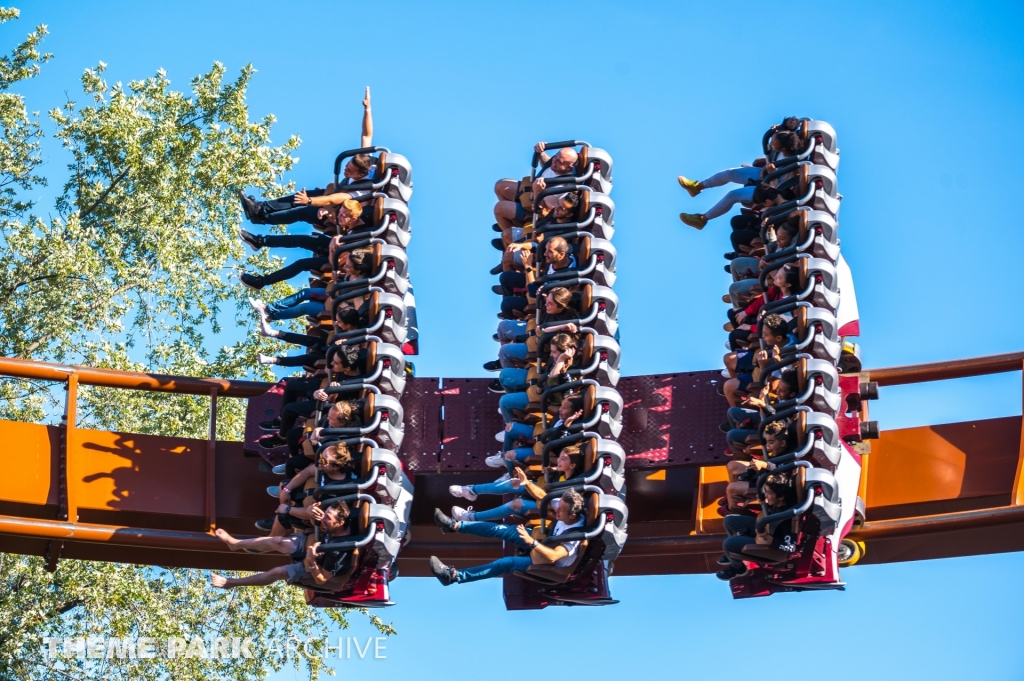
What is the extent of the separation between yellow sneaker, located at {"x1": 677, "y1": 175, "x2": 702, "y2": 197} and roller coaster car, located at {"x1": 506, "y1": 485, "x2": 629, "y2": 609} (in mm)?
2574

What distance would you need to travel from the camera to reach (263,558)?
42.3ft

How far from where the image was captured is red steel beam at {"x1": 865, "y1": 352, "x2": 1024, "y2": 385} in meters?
11.6

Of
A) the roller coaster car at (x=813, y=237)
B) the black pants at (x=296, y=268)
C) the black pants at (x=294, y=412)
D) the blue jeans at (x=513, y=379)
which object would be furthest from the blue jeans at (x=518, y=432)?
the roller coaster car at (x=813, y=237)

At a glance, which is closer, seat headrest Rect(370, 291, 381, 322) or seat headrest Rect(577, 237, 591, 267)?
seat headrest Rect(577, 237, 591, 267)

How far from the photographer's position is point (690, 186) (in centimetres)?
1265

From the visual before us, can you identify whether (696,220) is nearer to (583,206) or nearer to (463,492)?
(583,206)

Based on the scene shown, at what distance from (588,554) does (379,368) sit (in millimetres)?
1892

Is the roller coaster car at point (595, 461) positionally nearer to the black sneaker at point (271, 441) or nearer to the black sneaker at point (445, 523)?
the black sneaker at point (445, 523)

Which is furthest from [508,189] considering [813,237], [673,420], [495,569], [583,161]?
[495,569]

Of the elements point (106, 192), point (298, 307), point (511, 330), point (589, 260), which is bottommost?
point (511, 330)

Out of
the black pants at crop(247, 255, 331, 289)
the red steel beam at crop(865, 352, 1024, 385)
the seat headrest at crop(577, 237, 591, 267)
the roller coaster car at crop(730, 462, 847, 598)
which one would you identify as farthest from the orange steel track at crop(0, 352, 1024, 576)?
the seat headrest at crop(577, 237, 591, 267)

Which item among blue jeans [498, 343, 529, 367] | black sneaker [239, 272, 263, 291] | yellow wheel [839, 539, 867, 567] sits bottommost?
yellow wheel [839, 539, 867, 567]

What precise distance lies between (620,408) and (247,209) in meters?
3.21

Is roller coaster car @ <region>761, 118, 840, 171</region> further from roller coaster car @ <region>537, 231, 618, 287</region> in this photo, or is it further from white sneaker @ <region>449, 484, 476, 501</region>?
white sneaker @ <region>449, 484, 476, 501</region>
